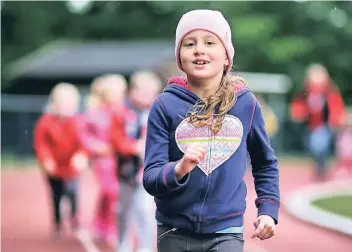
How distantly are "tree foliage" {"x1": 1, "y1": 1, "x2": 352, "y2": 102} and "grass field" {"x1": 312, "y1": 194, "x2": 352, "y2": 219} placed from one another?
2612 centimetres

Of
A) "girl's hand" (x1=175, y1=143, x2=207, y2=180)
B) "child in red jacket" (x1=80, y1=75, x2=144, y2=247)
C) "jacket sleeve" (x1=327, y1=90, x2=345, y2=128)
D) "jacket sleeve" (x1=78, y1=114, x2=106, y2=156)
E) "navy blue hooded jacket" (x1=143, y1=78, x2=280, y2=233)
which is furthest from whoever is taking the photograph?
"jacket sleeve" (x1=327, y1=90, x2=345, y2=128)

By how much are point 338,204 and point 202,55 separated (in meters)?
9.00

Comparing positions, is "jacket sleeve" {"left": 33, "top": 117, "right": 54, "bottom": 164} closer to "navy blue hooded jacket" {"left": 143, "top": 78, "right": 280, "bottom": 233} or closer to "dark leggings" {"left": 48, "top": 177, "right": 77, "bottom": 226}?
"dark leggings" {"left": 48, "top": 177, "right": 77, "bottom": 226}

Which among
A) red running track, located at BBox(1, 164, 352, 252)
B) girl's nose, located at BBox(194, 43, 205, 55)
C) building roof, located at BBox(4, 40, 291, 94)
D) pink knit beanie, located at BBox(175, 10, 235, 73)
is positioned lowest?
red running track, located at BBox(1, 164, 352, 252)

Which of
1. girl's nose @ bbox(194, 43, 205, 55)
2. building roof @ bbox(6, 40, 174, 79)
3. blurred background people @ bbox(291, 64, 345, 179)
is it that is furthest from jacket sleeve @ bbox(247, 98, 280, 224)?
building roof @ bbox(6, 40, 174, 79)

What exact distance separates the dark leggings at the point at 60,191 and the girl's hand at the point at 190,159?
6.52m

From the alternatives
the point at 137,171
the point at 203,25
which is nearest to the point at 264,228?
the point at 203,25

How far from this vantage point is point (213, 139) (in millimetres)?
3348

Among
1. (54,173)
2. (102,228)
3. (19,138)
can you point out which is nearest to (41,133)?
(54,173)

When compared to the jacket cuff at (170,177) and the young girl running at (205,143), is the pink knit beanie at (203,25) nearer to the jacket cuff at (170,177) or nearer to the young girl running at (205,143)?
the young girl running at (205,143)

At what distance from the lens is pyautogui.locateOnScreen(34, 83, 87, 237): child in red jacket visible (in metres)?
9.42

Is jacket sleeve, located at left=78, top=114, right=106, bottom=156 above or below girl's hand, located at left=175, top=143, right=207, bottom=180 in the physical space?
above

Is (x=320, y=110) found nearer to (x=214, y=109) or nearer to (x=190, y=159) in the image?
(x=214, y=109)

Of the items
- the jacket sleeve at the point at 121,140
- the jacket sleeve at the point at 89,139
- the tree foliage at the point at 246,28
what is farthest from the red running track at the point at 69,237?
the tree foliage at the point at 246,28
